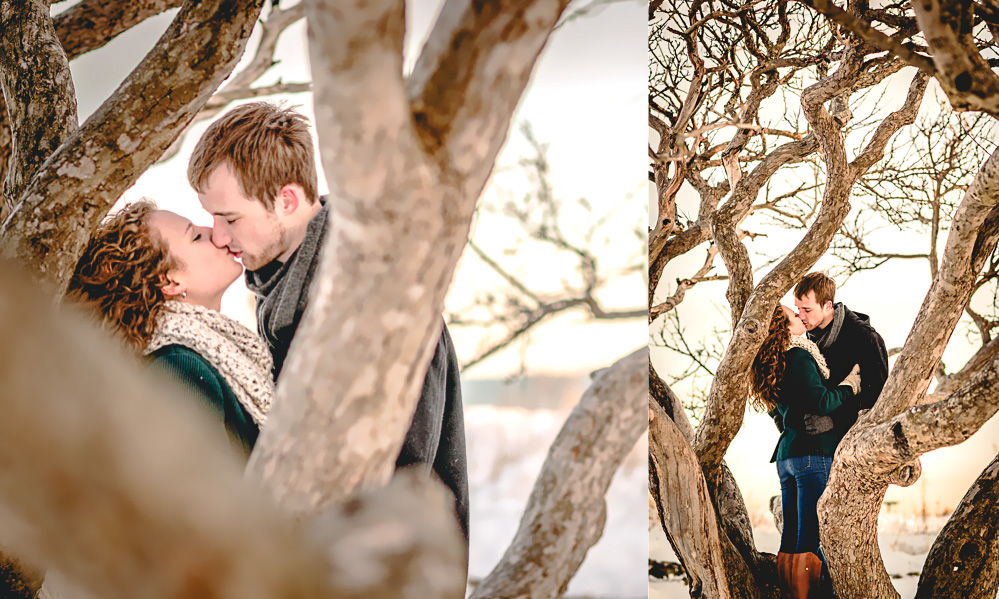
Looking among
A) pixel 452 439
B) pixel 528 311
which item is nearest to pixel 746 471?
pixel 528 311

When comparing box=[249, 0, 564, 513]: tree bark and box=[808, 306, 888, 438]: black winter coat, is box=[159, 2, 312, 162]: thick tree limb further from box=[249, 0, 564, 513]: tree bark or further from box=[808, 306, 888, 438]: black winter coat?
box=[808, 306, 888, 438]: black winter coat

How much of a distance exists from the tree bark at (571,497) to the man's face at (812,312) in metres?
1.83

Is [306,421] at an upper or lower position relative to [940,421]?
lower

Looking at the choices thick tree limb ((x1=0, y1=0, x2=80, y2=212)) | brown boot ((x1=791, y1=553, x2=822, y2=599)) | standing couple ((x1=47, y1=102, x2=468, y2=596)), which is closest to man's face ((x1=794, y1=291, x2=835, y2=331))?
brown boot ((x1=791, y1=553, x2=822, y2=599))

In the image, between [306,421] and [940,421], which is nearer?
[306,421]

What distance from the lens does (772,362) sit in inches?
101

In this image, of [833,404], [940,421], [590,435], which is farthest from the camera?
[833,404]

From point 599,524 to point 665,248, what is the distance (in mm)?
1935

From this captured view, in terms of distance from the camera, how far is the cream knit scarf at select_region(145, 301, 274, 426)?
1278 millimetres

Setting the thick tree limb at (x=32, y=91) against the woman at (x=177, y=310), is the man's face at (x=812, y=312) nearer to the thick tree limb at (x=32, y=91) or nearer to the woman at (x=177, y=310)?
the woman at (x=177, y=310)

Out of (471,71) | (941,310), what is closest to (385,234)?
(471,71)

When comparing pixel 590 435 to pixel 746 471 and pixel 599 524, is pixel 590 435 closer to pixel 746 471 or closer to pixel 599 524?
pixel 599 524

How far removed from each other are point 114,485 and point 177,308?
1.18m

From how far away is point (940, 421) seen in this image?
1883 millimetres
